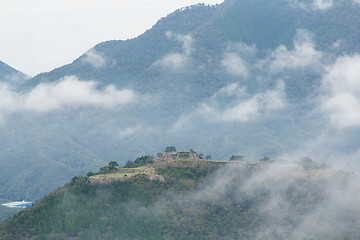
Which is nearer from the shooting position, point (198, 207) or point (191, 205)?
point (198, 207)

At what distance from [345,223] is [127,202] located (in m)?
40.8

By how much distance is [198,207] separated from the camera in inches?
5182

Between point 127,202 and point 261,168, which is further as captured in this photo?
point 261,168

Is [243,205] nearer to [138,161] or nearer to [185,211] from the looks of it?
[185,211]

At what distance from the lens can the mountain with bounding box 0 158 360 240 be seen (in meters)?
124

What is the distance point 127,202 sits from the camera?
130250mm

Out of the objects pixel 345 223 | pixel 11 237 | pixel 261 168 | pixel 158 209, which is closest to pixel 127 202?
pixel 158 209

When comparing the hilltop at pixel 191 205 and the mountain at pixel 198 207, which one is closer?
the mountain at pixel 198 207

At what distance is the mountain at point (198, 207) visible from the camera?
123750 millimetres

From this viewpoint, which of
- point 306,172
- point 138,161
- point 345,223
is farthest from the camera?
point 138,161

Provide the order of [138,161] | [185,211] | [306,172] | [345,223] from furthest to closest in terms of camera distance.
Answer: [138,161], [306,172], [185,211], [345,223]

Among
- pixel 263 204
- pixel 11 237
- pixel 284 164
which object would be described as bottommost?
pixel 11 237

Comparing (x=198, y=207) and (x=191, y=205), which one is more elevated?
(x=191, y=205)

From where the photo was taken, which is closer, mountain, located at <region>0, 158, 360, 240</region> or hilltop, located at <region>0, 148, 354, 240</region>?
mountain, located at <region>0, 158, 360, 240</region>
